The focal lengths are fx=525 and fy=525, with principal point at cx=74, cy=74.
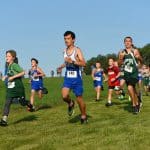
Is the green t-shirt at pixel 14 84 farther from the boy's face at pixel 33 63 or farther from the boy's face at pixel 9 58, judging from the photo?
the boy's face at pixel 33 63

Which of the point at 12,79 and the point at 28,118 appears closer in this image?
the point at 12,79

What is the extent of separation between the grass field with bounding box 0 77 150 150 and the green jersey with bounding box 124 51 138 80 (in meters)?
1.16

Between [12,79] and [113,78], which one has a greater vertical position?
[113,78]

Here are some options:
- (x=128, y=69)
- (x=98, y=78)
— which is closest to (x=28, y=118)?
(x=128, y=69)

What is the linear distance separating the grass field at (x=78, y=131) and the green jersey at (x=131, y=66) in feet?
3.79

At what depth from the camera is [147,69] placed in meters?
29.0

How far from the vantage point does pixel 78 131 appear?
12.2 meters

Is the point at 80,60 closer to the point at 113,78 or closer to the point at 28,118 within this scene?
the point at 28,118

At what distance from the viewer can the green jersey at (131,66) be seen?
15867 millimetres

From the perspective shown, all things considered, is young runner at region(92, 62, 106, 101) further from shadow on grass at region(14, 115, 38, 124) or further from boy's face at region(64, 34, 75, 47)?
boy's face at region(64, 34, 75, 47)

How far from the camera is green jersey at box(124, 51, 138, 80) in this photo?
1587cm

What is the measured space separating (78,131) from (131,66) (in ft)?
14.1

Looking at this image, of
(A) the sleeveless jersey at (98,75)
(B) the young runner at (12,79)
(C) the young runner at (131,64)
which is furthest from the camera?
(A) the sleeveless jersey at (98,75)

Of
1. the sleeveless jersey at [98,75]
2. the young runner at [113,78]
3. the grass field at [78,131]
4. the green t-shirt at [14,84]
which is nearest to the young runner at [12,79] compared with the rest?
the green t-shirt at [14,84]
